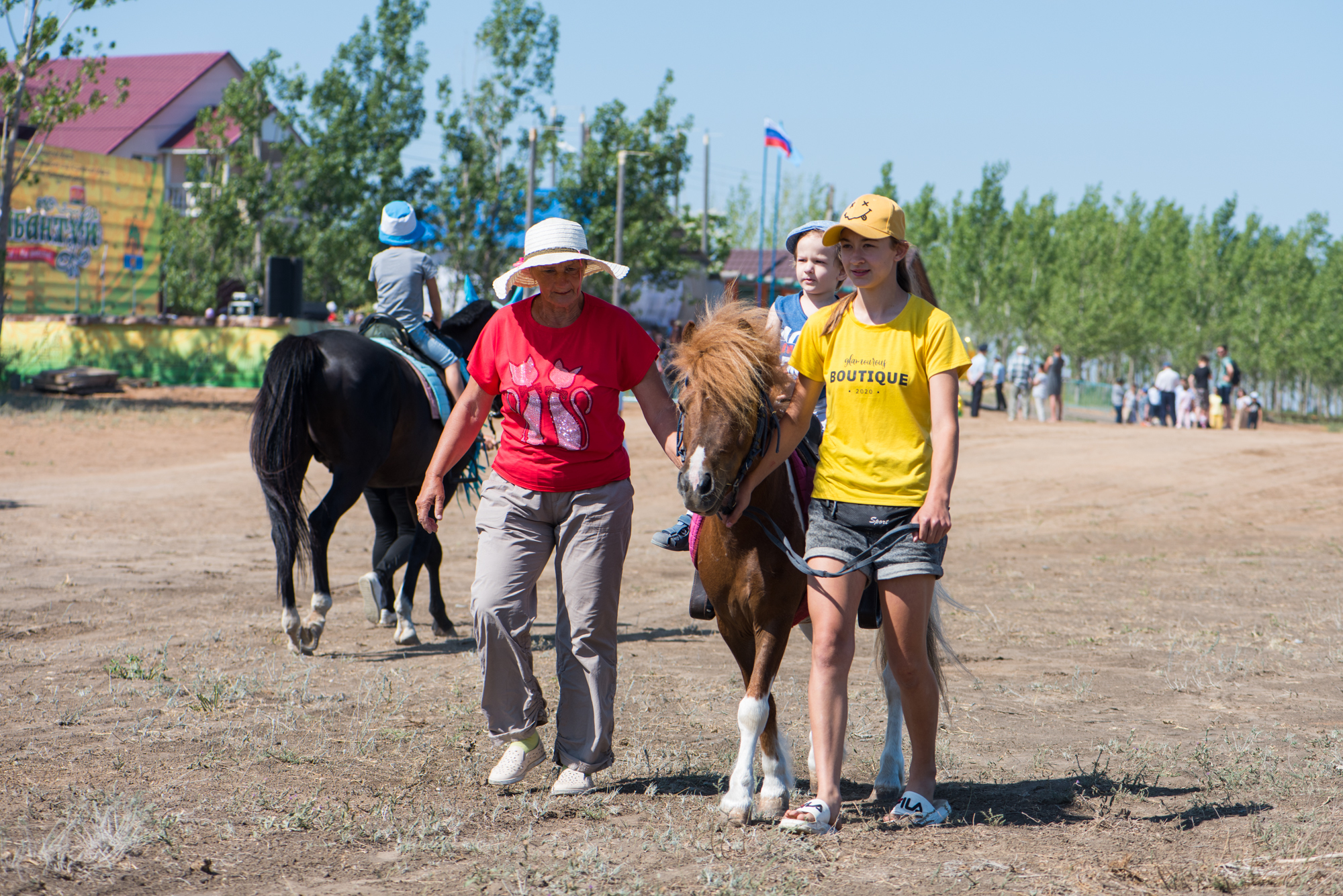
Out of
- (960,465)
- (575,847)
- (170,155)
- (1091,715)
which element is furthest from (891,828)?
(170,155)

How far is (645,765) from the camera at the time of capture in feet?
16.5

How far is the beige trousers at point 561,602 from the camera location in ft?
14.6

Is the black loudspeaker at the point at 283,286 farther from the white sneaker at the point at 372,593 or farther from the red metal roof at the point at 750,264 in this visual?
the red metal roof at the point at 750,264

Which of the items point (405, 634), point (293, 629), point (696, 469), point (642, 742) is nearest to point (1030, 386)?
point (405, 634)

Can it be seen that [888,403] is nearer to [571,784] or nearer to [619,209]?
[571,784]

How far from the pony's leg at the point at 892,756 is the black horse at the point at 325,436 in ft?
12.4

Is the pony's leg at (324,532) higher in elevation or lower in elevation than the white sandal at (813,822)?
higher

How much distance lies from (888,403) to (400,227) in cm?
522

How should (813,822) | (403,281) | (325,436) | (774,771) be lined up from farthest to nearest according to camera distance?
(403,281) → (325,436) → (774,771) → (813,822)

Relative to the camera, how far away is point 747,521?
4305mm

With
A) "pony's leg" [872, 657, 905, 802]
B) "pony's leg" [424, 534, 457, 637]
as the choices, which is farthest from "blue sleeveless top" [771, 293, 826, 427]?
"pony's leg" [424, 534, 457, 637]

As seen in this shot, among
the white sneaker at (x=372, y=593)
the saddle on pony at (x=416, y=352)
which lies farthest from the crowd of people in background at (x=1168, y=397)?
the white sneaker at (x=372, y=593)

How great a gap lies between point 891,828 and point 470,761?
1.82 meters

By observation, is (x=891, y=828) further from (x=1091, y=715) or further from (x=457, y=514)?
(x=457, y=514)
